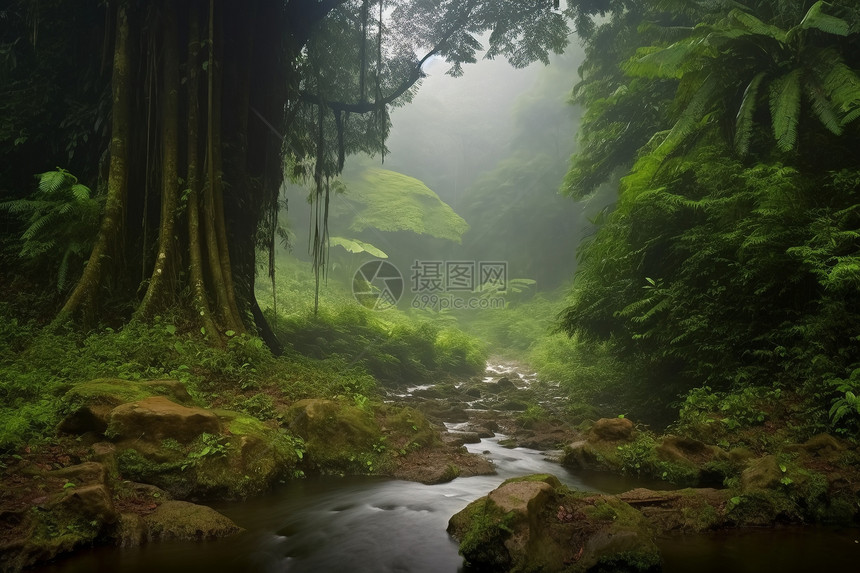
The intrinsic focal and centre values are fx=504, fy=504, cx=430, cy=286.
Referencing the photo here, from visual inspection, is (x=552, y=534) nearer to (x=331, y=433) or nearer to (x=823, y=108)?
(x=331, y=433)

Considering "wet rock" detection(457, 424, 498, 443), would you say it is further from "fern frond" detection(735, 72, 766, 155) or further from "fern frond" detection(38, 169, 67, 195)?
"fern frond" detection(38, 169, 67, 195)

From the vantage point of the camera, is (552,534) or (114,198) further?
(114,198)

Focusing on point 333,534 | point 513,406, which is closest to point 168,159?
point 333,534

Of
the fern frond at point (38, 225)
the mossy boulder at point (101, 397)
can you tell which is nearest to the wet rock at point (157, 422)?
the mossy boulder at point (101, 397)

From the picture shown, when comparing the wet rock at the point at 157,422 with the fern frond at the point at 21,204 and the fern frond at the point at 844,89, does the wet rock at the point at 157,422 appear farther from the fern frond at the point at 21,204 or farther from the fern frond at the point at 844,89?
the fern frond at the point at 844,89

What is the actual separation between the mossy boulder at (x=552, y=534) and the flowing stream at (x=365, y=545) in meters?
0.26

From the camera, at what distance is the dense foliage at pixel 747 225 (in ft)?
20.0

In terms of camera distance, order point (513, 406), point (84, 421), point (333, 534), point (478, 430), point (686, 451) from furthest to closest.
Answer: point (513, 406) → point (478, 430) → point (686, 451) → point (84, 421) → point (333, 534)

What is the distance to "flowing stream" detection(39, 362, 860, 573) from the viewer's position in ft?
11.5

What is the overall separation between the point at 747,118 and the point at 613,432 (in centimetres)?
494

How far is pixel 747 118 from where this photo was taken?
7348 mm

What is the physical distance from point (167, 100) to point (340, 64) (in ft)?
19.3

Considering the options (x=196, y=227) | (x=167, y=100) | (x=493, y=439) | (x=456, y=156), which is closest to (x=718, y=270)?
(x=493, y=439)

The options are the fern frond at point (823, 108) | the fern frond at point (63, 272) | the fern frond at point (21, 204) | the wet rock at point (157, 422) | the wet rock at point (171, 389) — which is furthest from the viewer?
the fern frond at point (21, 204)
